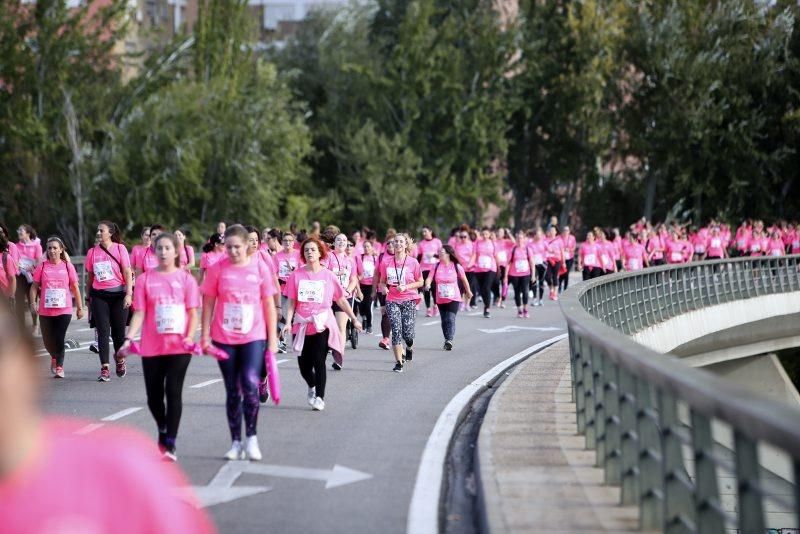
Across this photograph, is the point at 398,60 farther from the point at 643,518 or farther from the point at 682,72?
the point at 643,518

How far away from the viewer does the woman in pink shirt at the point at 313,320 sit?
13.9 metres

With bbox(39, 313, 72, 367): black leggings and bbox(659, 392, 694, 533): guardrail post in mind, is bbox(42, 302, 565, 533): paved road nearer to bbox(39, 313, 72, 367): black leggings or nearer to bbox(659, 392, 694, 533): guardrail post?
bbox(39, 313, 72, 367): black leggings

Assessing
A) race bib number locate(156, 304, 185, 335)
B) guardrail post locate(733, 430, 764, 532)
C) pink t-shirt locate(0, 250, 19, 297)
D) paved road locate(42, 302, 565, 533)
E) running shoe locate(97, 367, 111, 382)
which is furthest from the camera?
pink t-shirt locate(0, 250, 19, 297)

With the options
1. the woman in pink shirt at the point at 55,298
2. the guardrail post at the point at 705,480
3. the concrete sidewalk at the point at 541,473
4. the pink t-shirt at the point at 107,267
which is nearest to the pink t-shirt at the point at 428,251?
the pink t-shirt at the point at 107,267

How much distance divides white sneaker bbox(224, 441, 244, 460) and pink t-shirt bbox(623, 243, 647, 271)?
2829 centimetres

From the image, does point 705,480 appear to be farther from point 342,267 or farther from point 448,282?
point 448,282

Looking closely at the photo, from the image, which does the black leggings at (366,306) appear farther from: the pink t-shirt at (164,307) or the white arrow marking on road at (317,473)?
the white arrow marking on road at (317,473)

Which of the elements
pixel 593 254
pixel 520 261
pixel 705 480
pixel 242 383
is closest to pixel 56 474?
pixel 705 480

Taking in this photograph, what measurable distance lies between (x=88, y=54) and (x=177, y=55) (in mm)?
4656

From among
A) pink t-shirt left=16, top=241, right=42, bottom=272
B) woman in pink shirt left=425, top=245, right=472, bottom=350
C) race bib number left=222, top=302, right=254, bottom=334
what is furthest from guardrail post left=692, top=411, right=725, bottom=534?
pink t-shirt left=16, top=241, right=42, bottom=272

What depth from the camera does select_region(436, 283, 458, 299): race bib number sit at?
72.9 ft

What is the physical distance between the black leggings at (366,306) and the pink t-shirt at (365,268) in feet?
0.30

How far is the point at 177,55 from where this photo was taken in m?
53.8

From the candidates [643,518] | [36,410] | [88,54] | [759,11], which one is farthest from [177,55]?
[36,410]
